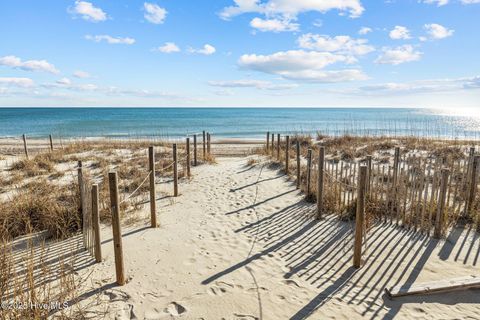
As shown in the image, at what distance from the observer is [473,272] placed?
4195 mm

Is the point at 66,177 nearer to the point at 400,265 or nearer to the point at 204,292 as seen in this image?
the point at 204,292

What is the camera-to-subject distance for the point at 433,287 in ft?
12.2

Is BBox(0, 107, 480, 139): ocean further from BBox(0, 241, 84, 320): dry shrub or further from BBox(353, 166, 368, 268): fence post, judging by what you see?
BBox(0, 241, 84, 320): dry shrub

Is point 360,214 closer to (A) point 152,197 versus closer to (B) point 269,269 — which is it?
(B) point 269,269

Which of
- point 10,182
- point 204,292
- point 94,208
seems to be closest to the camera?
point 204,292

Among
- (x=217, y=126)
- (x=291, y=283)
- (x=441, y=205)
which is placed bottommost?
(x=291, y=283)

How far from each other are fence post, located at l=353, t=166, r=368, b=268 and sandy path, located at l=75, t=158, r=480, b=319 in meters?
0.19

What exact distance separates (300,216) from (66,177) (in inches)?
293

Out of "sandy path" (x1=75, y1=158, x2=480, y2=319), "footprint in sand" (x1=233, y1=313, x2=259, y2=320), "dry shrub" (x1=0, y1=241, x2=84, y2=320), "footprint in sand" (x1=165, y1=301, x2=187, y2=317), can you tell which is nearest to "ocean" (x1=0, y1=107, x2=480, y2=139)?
"sandy path" (x1=75, y1=158, x2=480, y2=319)

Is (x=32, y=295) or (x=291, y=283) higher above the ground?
(x=32, y=295)

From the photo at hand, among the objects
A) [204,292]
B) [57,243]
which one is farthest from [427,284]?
[57,243]

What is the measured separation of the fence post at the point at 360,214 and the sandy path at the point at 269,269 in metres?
0.19

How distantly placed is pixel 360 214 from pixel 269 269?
1461mm

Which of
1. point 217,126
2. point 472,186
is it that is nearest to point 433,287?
Answer: point 472,186
